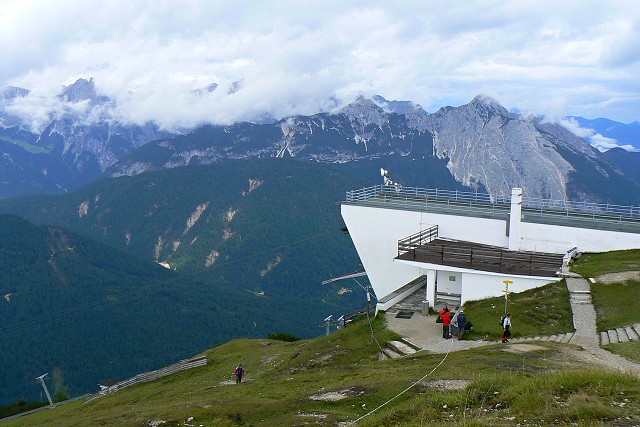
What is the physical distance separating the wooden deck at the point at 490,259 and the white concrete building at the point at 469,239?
0.06 metres

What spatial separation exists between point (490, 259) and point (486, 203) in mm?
13218

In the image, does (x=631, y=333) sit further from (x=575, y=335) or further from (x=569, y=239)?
(x=569, y=239)

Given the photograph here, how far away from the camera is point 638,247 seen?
1452 inches

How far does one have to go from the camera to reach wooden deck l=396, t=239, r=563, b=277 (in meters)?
33.6

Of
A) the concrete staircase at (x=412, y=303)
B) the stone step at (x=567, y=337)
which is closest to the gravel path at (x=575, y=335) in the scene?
the stone step at (x=567, y=337)

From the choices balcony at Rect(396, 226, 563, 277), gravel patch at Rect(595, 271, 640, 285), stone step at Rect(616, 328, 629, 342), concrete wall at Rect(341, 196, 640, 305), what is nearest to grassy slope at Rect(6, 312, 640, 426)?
stone step at Rect(616, 328, 629, 342)

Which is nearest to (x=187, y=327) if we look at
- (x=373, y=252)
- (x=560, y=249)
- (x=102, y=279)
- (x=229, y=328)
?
(x=229, y=328)

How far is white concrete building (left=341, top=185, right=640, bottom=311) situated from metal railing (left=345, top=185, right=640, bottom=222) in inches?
3.4

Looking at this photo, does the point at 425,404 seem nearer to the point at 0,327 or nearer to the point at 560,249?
the point at 560,249

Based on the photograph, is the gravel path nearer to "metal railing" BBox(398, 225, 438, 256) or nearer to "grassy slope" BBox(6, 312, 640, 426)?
"grassy slope" BBox(6, 312, 640, 426)

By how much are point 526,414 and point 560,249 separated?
28250 mm

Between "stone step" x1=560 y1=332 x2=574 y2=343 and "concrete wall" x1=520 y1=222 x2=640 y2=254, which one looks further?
"concrete wall" x1=520 y1=222 x2=640 y2=254

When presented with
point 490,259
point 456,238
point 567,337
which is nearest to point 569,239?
point 490,259

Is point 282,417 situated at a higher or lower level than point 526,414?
lower
